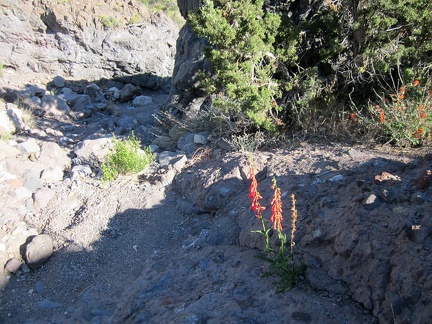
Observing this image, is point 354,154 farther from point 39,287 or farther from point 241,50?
point 39,287

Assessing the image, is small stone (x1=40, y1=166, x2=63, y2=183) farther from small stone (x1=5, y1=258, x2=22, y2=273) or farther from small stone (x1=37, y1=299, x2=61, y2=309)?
small stone (x1=37, y1=299, x2=61, y2=309)

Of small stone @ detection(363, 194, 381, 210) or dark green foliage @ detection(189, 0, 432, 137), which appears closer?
small stone @ detection(363, 194, 381, 210)

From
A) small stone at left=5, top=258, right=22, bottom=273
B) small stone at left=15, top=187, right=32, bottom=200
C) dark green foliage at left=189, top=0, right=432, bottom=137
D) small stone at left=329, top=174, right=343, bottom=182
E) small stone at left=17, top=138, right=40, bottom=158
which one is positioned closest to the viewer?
small stone at left=329, top=174, right=343, bottom=182

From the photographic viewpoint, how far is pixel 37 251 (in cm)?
363

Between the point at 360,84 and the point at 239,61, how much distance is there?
153 cm

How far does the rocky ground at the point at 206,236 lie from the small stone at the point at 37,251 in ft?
0.06

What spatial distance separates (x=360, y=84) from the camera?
15.5 feet

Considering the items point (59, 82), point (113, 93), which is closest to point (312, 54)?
point (113, 93)

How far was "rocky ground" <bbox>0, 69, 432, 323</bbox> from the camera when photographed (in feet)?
7.25

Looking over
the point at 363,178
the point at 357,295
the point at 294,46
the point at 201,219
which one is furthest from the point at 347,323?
the point at 294,46

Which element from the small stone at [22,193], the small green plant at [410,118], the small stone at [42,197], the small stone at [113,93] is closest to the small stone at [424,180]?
the small green plant at [410,118]

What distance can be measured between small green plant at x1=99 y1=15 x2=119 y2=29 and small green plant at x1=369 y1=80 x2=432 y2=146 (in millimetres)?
9651

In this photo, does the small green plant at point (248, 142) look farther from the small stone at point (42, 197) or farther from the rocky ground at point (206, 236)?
the small stone at point (42, 197)

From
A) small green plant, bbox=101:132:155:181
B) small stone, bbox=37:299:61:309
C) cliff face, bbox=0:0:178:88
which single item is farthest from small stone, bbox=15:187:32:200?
cliff face, bbox=0:0:178:88
